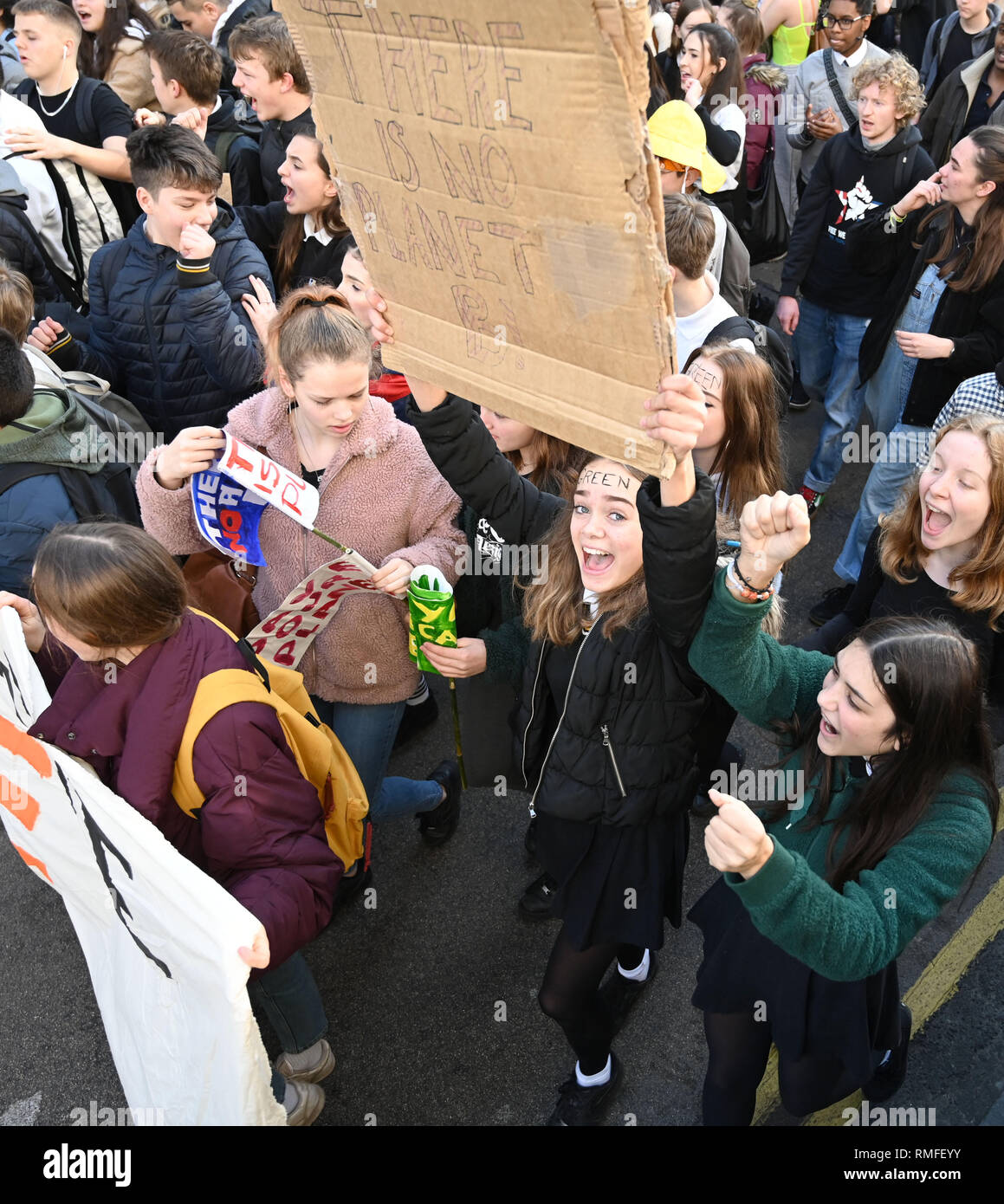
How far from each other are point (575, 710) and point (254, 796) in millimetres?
829

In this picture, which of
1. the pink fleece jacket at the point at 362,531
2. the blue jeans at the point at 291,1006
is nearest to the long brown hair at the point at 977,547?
the pink fleece jacket at the point at 362,531

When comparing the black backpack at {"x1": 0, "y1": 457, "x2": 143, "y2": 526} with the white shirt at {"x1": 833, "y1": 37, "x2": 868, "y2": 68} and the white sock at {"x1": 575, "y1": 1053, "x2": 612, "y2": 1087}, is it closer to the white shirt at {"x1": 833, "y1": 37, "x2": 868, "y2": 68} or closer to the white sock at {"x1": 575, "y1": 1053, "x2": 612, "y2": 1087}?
the white sock at {"x1": 575, "y1": 1053, "x2": 612, "y2": 1087}

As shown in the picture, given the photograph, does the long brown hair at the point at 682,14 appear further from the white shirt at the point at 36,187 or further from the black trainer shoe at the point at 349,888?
the black trainer shoe at the point at 349,888

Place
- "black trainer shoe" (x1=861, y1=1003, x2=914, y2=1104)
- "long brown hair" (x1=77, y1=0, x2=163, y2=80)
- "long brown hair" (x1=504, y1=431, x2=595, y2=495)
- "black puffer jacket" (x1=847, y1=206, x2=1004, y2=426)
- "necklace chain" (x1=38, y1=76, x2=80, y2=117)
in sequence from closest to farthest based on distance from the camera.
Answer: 1. "black trainer shoe" (x1=861, y1=1003, x2=914, y2=1104)
2. "long brown hair" (x1=504, y1=431, x2=595, y2=495)
3. "black puffer jacket" (x1=847, y1=206, x2=1004, y2=426)
4. "necklace chain" (x1=38, y1=76, x2=80, y2=117)
5. "long brown hair" (x1=77, y1=0, x2=163, y2=80)

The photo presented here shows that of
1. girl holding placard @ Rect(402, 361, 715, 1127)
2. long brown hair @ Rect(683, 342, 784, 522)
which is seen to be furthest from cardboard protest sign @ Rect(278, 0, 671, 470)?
long brown hair @ Rect(683, 342, 784, 522)

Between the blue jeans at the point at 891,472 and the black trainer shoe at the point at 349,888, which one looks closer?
the black trainer shoe at the point at 349,888

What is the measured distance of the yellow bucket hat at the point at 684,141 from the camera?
5004 millimetres

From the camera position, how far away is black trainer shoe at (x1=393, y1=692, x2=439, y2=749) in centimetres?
464

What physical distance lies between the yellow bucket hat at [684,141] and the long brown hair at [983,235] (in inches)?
45.6

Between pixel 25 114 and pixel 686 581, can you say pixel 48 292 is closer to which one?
pixel 25 114

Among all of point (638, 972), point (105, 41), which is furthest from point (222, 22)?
point (638, 972)

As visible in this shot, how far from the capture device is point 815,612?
17.0 ft

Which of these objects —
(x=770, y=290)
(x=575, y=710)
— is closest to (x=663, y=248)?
(x=575, y=710)

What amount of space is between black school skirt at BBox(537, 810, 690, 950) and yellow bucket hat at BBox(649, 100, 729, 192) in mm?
3436
